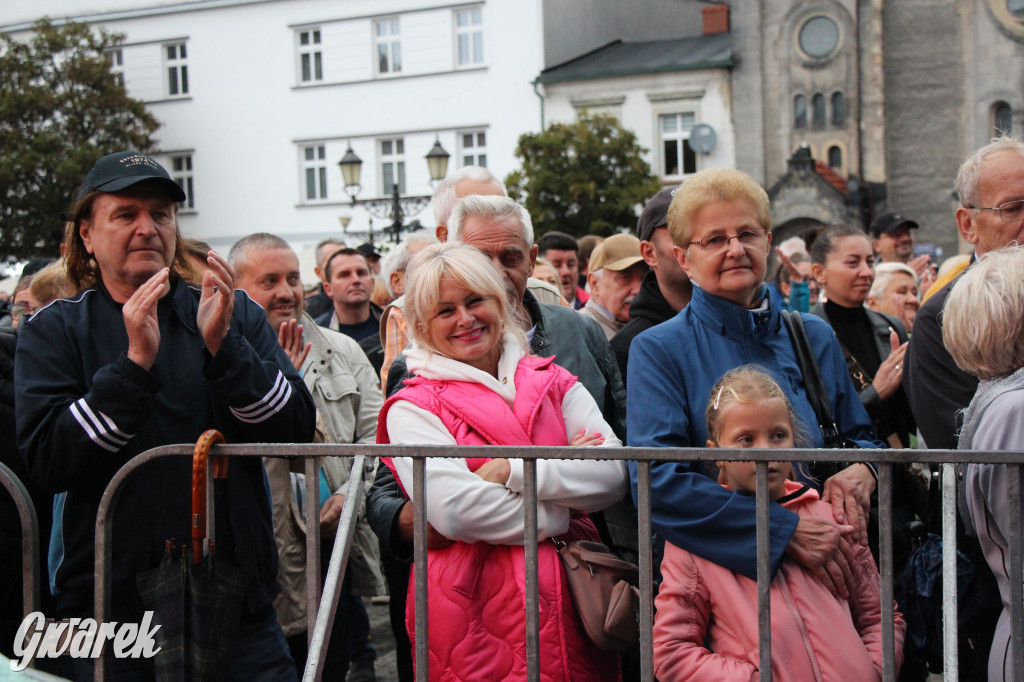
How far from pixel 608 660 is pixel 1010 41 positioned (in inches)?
1186

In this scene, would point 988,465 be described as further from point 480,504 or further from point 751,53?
point 751,53

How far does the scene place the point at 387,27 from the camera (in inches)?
1214

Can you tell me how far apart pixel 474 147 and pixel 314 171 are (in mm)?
5123

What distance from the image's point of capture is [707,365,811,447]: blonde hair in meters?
2.76

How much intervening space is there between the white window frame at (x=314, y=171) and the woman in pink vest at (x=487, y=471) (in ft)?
94.1

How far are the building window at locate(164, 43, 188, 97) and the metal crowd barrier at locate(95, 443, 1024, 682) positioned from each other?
106 feet

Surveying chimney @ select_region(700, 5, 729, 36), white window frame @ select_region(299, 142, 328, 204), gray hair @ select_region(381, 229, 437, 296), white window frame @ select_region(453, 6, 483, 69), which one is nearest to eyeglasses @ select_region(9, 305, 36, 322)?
gray hair @ select_region(381, 229, 437, 296)

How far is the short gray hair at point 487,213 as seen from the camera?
375 cm

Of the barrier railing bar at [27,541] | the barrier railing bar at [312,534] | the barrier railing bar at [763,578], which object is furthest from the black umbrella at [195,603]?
the barrier railing bar at [763,578]

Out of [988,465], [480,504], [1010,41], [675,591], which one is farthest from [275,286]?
[1010,41]

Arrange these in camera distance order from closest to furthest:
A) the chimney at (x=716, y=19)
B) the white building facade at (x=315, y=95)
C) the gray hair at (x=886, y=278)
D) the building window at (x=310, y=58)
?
the gray hair at (x=886, y=278) → the white building facade at (x=315, y=95) → the building window at (x=310, y=58) → the chimney at (x=716, y=19)

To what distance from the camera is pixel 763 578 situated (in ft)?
8.24

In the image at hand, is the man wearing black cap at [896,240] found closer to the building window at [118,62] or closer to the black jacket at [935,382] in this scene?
the black jacket at [935,382]

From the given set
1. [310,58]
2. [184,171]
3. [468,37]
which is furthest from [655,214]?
[184,171]
